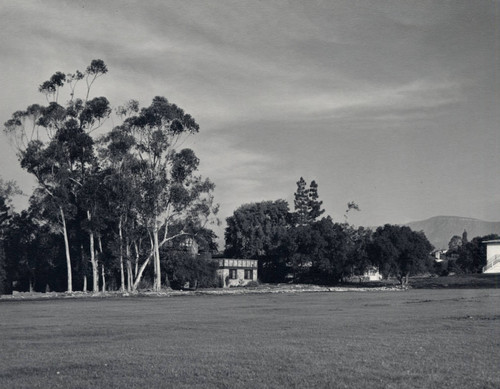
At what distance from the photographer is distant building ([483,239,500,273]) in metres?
96.8

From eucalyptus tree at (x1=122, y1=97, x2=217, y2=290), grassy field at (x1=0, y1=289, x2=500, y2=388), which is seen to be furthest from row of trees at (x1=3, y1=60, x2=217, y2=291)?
grassy field at (x1=0, y1=289, x2=500, y2=388)

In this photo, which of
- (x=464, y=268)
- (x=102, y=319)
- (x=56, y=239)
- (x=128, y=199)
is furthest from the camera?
(x=464, y=268)

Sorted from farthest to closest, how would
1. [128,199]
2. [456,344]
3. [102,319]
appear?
1. [128,199]
2. [102,319]
3. [456,344]

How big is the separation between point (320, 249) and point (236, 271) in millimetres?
13914

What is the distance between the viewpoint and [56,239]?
8112cm

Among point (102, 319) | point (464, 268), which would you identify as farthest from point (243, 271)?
point (102, 319)

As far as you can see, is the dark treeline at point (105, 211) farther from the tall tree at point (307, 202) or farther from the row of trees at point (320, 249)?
A: the tall tree at point (307, 202)

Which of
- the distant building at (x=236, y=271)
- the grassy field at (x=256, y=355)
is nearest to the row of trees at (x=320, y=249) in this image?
the distant building at (x=236, y=271)

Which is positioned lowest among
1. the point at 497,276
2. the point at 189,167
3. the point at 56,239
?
the point at 497,276

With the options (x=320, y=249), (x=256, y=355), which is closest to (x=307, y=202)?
(x=320, y=249)

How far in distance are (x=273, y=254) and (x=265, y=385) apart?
97810 millimetres

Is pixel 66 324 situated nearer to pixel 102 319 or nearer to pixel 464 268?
pixel 102 319

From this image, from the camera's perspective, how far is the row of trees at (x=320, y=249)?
311 ft

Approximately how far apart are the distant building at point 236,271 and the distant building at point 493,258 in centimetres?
3647
